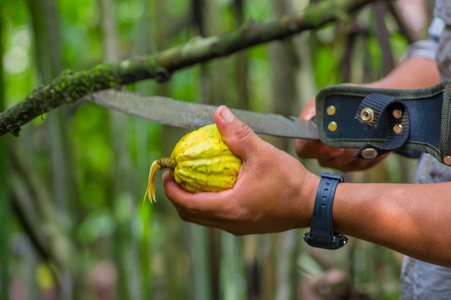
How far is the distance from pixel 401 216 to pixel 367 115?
141 millimetres

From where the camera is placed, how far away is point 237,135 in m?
0.63

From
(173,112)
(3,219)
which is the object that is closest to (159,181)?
(3,219)

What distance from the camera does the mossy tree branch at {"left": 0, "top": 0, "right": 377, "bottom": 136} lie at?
22.1 inches

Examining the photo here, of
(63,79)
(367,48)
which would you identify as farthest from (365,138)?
(367,48)

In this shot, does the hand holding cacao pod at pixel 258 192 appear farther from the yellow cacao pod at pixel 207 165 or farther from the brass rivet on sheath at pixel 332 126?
the brass rivet on sheath at pixel 332 126

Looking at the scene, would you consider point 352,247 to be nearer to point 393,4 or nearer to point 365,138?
point 393,4

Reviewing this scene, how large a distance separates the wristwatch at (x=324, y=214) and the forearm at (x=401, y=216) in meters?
0.01

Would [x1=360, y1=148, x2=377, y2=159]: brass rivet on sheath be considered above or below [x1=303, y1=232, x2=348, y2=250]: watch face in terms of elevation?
above

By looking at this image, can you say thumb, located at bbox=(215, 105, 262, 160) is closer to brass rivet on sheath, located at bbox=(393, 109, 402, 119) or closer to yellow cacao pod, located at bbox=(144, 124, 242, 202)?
yellow cacao pod, located at bbox=(144, 124, 242, 202)

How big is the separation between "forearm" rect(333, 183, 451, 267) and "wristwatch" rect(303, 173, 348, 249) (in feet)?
0.03

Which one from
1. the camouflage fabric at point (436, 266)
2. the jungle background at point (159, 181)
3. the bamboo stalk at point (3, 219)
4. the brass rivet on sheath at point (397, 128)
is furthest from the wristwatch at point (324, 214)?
the bamboo stalk at point (3, 219)

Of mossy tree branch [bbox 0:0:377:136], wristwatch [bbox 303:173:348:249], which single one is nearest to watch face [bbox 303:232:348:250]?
wristwatch [bbox 303:173:348:249]

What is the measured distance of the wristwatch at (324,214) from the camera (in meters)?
0.61

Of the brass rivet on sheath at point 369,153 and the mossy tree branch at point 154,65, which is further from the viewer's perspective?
the brass rivet on sheath at point 369,153
